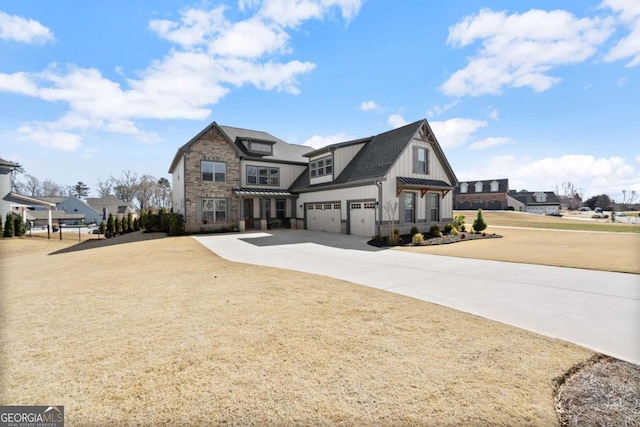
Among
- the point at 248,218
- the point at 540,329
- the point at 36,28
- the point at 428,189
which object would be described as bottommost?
the point at 540,329

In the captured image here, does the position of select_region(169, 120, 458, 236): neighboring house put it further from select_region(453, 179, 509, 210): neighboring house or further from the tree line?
the tree line

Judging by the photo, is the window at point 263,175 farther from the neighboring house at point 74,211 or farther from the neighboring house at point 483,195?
the neighboring house at point 74,211

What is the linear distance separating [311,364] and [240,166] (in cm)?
2272

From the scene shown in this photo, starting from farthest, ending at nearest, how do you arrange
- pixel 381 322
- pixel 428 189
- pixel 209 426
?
pixel 428 189
pixel 381 322
pixel 209 426

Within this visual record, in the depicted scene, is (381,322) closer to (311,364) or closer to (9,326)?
(311,364)

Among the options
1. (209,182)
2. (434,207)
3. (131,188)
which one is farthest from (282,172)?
(131,188)

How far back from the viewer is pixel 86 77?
5258 mm

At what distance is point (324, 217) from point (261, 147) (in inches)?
381

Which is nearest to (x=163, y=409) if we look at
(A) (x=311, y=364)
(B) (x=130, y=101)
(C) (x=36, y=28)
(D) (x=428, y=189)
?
(A) (x=311, y=364)

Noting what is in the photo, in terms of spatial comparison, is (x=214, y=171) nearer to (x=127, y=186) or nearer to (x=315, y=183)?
(x=315, y=183)

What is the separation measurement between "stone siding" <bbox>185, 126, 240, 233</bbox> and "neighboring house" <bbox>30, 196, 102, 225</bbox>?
48.8 m

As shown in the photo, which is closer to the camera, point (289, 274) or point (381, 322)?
point (381, 322)

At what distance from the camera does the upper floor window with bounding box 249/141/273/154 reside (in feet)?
84.3

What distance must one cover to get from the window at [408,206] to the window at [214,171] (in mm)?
14374
